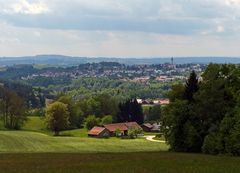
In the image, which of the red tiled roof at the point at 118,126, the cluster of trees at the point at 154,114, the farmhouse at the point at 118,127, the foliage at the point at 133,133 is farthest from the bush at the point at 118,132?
the cluster of trees at the point at 154,114

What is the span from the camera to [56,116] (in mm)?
116750

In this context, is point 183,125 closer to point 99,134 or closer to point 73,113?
point 99,134

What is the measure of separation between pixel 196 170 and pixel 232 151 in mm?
21318

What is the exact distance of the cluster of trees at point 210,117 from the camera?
5034 cm

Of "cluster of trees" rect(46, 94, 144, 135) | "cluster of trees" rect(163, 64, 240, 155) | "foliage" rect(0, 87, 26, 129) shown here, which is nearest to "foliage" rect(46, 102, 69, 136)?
"cluster of trees" rect(46, 94, 144, 135)

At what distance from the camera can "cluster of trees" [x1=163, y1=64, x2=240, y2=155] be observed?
5034 cm

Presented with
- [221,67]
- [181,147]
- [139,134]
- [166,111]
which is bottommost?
[139,134]

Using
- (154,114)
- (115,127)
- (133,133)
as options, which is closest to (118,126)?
(115,127)

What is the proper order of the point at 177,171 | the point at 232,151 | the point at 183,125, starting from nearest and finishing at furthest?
1. the point at 177,171
2. the point at 232,151
3. the point at 183,125

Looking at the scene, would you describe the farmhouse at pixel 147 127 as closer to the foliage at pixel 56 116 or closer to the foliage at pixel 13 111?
the foliage at pixel 56 116

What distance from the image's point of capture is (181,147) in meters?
57.8

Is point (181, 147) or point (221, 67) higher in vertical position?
point (221, 67)

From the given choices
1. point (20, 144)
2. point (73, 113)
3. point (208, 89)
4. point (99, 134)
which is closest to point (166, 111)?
point (208, 89)

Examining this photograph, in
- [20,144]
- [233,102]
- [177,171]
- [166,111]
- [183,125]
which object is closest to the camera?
[177,171]
